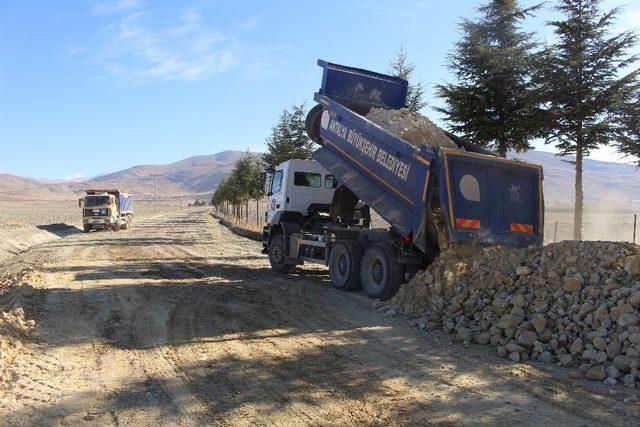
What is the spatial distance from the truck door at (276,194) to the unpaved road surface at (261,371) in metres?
4.30

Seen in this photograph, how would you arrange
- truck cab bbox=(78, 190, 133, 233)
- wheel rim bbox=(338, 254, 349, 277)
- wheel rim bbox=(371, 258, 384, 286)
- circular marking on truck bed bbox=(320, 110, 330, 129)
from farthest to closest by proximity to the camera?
truck cab bbox=(78, 190, 133, 233)
circular marking on truck bed bbox=(320, 110, 330, 129)
wheel rim bbox=(338, 254, 349, 277)
wheel rim bbox=(371, 258, 384, 286)

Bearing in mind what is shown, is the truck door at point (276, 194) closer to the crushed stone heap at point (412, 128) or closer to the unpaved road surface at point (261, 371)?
the crushed stone heap at point (412, 128)

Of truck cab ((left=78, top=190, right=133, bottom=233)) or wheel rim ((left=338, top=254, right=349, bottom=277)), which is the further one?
truck cab ((left=78, top=190, right=133, bottom=233))

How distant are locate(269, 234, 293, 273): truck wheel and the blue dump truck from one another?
0.17 feet

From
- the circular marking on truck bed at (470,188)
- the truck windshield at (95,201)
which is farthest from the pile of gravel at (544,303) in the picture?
the truck windshield at (95,201)

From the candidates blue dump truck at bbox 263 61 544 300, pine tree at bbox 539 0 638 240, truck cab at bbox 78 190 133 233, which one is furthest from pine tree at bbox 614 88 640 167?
truck cab at bbox 78 190 133 233

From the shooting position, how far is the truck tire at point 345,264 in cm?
1039

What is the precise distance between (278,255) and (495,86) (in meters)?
8.45

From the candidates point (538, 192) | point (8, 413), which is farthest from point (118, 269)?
point (538, 192)

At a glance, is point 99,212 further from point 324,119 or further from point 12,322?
point 12,322

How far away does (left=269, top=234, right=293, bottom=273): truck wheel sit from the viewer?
1336 centimetres

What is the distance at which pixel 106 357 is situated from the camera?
19.7 ft

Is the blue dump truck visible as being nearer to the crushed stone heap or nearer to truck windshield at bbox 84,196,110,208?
the crushed stone heap

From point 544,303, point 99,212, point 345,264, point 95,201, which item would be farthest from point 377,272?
point 95,201
